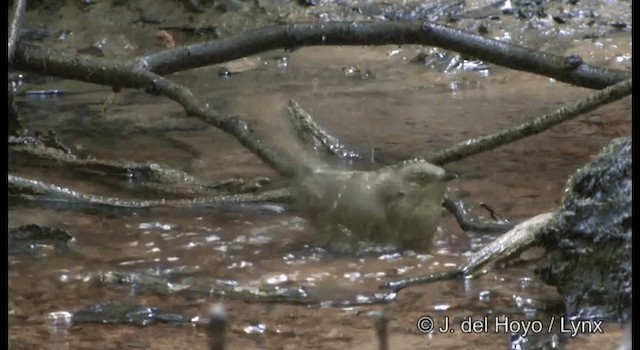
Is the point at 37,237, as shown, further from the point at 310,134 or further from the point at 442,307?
the point at 442,307

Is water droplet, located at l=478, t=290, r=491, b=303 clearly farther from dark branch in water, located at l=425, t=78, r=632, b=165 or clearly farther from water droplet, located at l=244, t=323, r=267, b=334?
dark branch in water, located at l=425, t=78, r=632, b=165

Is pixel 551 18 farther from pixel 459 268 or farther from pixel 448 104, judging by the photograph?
pixel 459 268

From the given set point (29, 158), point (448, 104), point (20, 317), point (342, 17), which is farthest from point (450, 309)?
point (342, 17)

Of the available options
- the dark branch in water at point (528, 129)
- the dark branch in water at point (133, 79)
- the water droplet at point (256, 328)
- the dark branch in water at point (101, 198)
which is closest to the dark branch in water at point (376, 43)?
the dark branch in water at point (133, 79)

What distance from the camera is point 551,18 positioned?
253 inches

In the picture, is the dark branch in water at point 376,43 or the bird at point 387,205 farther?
the dark branch in water at point 376,43

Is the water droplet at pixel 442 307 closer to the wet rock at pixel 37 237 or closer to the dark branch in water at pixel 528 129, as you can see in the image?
the dark branch in water at pixel 528 129

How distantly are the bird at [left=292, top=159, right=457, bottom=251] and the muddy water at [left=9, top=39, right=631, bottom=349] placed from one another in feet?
0.20

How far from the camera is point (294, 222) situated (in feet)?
9.02

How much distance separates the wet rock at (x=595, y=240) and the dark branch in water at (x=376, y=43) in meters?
0.90

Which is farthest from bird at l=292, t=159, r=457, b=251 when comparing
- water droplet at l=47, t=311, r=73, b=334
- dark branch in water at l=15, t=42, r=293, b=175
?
water droplet at l=47, t=311, r=73, b=334

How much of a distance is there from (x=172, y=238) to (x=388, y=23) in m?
0.82

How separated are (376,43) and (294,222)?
21.6 inches

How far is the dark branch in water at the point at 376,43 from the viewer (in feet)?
9.27
